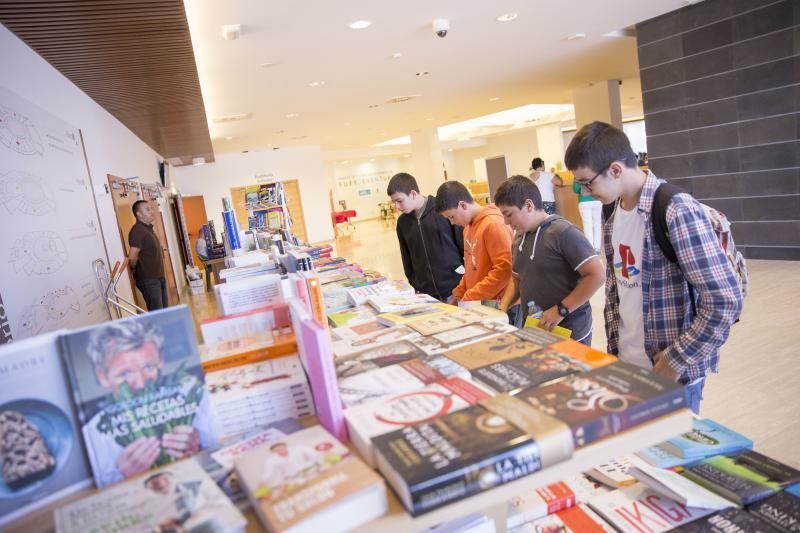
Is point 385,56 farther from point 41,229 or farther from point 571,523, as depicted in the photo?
point 571,523

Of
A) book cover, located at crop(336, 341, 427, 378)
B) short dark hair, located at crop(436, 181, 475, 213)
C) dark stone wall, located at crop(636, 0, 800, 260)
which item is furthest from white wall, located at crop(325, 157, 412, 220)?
book cover, located at crop(336, 341, 427, 378)

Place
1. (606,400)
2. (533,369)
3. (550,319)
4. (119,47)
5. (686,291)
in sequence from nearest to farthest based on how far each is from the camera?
A: 1. (606,400)
2. (533,369)
3. (686,291)
4. (550,319)
5. (119,47)

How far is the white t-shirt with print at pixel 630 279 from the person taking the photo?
1.68 metres

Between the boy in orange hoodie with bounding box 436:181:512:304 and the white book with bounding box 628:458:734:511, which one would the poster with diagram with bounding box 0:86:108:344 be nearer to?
the boy in orange hoodie with bounding box 436:181:512:304

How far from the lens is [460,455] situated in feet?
2.45

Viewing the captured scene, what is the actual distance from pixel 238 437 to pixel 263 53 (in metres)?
5.27

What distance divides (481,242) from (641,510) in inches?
68.6

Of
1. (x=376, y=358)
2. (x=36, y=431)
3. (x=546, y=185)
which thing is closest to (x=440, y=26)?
(x=376, y=358)

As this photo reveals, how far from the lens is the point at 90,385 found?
2.97 feet

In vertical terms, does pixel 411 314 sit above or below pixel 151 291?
above

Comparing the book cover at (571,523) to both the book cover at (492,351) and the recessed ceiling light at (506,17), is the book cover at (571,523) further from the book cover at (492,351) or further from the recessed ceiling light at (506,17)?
the recessed ceiling light at (506,17)

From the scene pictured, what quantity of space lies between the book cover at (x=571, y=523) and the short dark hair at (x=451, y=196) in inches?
74.0

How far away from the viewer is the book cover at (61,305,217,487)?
0.90 m

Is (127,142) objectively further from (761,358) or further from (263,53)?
(761,358)
